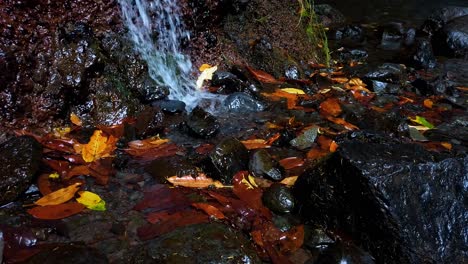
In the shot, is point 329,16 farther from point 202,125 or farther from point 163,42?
point 202,125

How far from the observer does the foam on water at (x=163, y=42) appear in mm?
5008

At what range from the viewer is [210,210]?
288 centimetres

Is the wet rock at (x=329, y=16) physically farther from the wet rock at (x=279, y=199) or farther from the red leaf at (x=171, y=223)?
the red leaf at (x=171, y=223)

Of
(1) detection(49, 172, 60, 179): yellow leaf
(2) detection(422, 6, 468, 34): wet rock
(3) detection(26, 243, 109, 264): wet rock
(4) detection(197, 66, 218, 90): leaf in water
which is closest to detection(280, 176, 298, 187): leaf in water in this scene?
(3) detection(26, 243, 109, 264): wet rock

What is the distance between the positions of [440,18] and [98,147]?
11.0 m

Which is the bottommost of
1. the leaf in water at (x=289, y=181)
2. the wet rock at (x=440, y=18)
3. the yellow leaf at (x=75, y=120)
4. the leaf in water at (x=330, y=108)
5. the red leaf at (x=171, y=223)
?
the wet rock at (x=440, y=18)

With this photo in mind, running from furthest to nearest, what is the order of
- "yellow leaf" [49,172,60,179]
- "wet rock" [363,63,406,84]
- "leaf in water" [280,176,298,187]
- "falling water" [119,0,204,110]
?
1. "wet rock" [363,63,406,84]
2. "falling water" [119,0,204,110]
3. "leaf in water" [280,176,298,187]
4. "yellow leaf" [49,172,60,179]

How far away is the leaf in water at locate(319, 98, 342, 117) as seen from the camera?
190 inches

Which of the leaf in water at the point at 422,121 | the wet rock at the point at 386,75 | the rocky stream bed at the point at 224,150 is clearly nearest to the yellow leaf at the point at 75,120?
the rocky stream bed at the point at 224,150

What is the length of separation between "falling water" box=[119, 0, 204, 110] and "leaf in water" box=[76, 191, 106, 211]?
2.10m

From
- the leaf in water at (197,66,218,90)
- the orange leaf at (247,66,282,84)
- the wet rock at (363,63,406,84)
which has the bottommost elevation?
the wet rock at (363,63,406,84)

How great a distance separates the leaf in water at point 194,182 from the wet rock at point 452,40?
782 centimetres

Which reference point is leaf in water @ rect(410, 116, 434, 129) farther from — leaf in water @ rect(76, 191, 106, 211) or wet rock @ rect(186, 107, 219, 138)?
leaf in water @ rect(76, 191, 106, 211)

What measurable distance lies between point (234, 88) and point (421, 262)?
3491 millimetres
